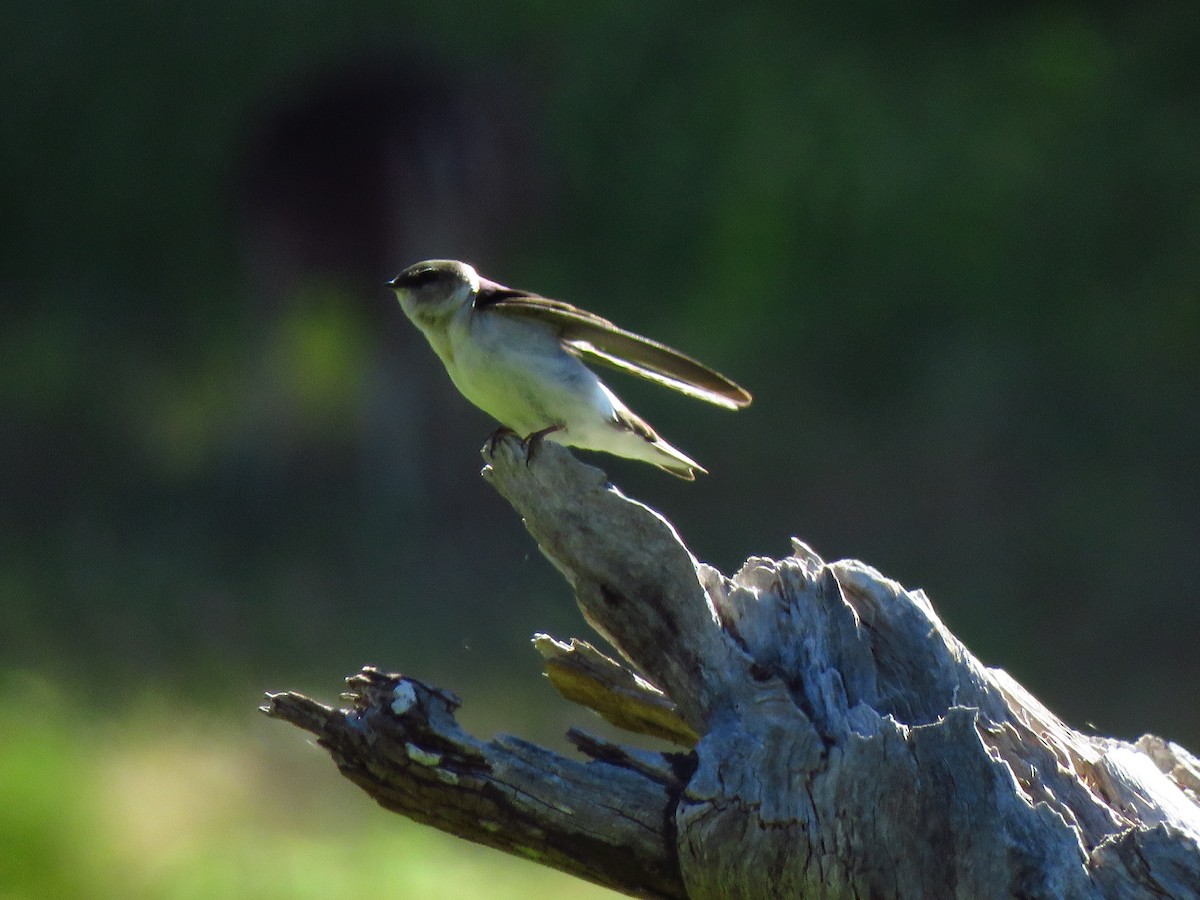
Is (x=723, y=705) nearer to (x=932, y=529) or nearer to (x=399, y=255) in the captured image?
(x=932, y=529)

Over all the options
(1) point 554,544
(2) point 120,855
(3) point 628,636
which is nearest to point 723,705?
(3) point 628,636

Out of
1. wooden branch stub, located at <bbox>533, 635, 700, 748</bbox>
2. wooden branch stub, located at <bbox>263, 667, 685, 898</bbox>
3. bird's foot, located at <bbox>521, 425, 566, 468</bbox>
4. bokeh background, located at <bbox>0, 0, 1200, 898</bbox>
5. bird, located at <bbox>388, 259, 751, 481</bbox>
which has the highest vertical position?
bokeh background, located at <bbox>0, 0, 1200, 898</bbox>

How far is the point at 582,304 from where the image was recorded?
15977 millimetres

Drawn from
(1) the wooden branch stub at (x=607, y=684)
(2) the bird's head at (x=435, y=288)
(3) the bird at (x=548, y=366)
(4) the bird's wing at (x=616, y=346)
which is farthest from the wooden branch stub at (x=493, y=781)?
(2) the bird's head at (x=435, y=288)

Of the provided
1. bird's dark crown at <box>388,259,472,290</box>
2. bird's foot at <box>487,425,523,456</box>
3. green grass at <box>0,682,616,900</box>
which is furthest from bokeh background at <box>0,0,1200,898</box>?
bird's foot at <box>487,425,523,456</box>

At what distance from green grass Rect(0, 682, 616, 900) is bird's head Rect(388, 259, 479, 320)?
11.9 ft

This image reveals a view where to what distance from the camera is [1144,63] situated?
16.9 metres

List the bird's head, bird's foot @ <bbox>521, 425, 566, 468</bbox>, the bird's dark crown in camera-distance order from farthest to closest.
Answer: the bird's dark crown → the bird's head → bird's foot @ <bbox>521, 425, 566, 468</bbox>

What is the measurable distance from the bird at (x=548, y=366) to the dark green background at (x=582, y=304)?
Answer: 18.4 ft

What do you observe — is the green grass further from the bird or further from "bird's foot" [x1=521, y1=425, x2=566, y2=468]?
"bird's foot" [x1=521, y1=425, x2=566, y2=468]

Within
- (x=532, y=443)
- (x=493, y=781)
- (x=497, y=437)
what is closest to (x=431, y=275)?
(x=497, y=437)

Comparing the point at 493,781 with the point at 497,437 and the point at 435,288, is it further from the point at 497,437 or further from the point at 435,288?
the point at 435,288

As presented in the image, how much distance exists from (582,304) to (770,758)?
12791mm

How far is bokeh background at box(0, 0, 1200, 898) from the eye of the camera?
942 cm
